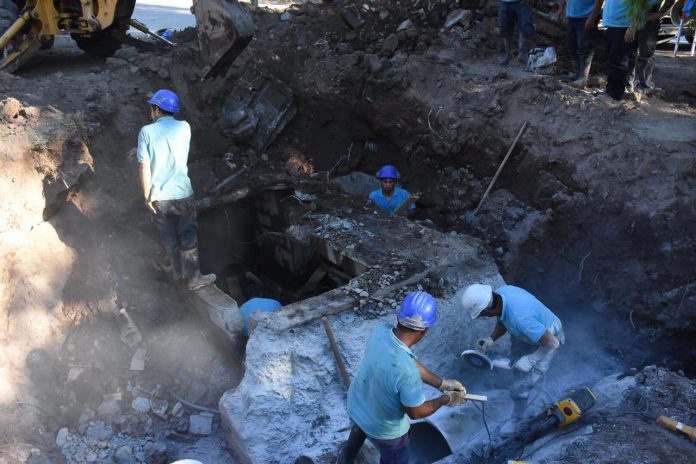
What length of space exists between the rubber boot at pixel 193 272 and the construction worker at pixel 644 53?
529 cm

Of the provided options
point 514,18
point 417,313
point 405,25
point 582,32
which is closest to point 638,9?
point 582,32

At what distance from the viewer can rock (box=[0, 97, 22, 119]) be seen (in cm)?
543

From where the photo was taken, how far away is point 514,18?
762cm

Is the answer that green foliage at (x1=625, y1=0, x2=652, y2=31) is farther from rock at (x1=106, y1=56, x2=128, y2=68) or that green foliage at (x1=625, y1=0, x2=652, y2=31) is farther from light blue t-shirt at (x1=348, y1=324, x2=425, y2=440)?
rock at (x1=106, y1=56, x2=128, y2=68)

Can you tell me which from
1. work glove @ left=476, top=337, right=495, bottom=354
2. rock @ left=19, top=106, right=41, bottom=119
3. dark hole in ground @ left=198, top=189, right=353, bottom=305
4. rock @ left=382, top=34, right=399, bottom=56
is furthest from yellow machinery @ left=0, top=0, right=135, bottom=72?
work glove @ left=476, top=337, right=495, bottom=354

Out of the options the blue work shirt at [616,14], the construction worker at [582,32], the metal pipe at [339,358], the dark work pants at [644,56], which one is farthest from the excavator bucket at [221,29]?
the dark work pants at [644,56]

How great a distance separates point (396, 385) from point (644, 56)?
5.94m

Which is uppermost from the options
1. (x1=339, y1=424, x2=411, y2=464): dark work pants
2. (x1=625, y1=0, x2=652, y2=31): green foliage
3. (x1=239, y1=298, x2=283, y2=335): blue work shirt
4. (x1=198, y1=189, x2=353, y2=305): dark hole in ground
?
(x1=625, y1=0, x2=652, y2=31): green foliage

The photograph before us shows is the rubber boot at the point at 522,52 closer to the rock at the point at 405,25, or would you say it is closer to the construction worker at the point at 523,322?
the rock at the point at 405,25

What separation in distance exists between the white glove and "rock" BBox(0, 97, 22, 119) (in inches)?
209

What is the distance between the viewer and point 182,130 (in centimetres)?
512

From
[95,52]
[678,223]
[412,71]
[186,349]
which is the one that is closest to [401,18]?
[412,71]

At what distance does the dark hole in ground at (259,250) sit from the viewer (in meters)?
6.81

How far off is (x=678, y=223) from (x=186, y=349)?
504 cm
